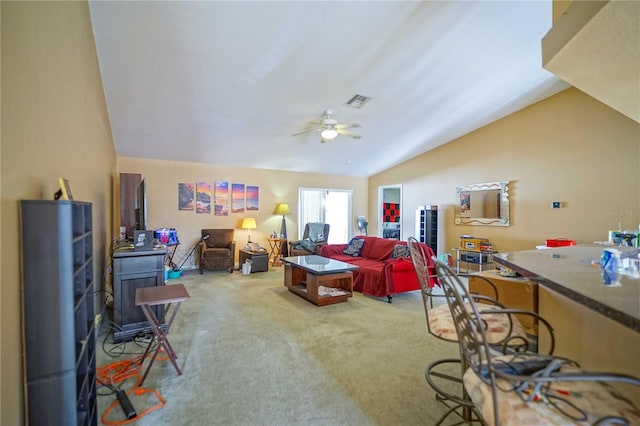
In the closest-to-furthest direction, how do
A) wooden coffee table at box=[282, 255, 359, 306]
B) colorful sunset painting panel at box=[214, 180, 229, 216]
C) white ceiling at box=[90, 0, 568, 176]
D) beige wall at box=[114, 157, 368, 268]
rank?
white ceiling at box=[90, 0, 568, 176]
wooden coffee table at box=[282, 255, 359, 306]
beige wall at box=[114, 157, 368, 268]
colorful sunset painting panel at box=[214, 180, 229, 216]

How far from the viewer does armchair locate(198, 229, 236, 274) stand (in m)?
5.86

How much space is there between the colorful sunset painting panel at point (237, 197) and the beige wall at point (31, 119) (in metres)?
4.43

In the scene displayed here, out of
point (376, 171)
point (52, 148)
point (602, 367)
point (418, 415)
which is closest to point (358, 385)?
point (418, 415)

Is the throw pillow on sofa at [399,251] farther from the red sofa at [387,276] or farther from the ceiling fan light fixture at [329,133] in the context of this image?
the ceiling fan light fixture at [329,133]

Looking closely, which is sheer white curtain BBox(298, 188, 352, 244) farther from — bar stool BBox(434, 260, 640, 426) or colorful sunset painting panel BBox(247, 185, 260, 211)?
bar stool BBox(434, 260, 640, 426)

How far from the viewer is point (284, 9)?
2.41 m

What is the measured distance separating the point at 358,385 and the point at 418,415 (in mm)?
458

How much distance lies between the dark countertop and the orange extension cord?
233 centimetres

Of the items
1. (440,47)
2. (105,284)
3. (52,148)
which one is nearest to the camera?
(52,148)

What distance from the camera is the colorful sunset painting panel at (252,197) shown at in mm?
6969

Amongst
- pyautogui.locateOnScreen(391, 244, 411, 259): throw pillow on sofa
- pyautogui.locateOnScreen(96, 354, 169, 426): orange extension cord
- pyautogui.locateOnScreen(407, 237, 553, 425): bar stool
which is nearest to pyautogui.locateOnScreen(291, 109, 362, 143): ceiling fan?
pyautogui.locateOnScreen(391, 244, 411, 259): throw pillow on sofa

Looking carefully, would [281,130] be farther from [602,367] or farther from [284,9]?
[602,367]

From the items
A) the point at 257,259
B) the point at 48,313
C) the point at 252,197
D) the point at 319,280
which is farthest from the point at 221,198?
the point at 48,313

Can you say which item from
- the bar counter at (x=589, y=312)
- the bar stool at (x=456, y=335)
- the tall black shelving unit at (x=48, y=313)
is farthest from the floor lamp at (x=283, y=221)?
the tall black shelving unit at (x=48, y=313)
